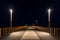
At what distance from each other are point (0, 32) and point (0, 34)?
287 millimetres

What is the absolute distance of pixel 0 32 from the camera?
1952 cm

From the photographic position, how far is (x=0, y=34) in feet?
→ 63.8

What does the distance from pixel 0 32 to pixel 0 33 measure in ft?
0.47

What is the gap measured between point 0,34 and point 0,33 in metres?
0.14

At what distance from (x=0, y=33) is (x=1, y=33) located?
29.1 inches

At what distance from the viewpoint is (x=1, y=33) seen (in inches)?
796

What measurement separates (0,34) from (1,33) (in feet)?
2.57

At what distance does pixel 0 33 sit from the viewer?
63.9ft
